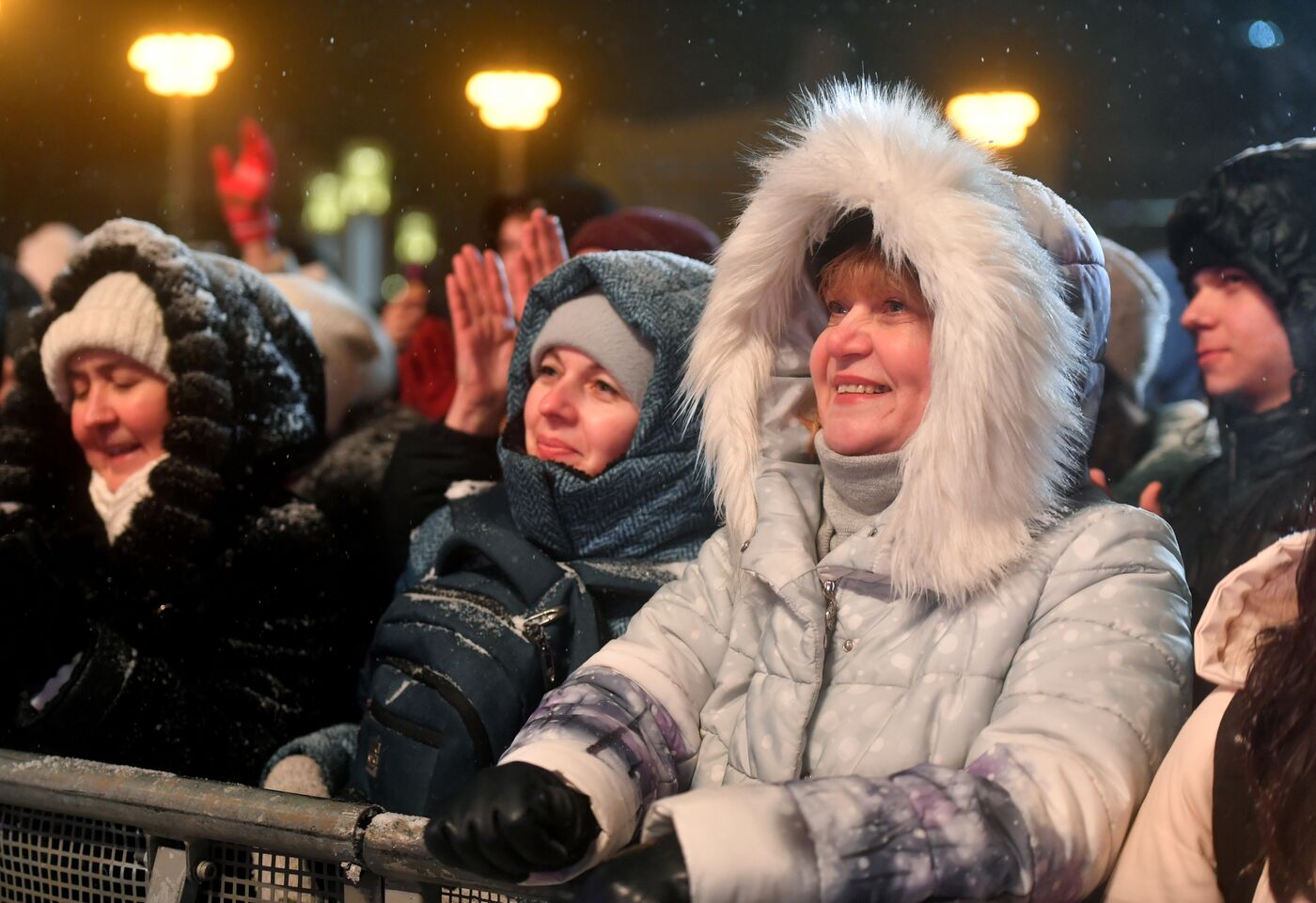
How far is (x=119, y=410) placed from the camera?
2.71 metres

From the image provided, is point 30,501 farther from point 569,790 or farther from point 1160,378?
point 1160,378

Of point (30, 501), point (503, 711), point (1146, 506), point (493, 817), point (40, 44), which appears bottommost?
point (493, 817)

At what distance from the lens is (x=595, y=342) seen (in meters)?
2.33

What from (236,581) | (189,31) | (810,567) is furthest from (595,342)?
(189,31)

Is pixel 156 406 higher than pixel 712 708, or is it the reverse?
pixel 156 406

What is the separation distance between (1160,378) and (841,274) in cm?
125

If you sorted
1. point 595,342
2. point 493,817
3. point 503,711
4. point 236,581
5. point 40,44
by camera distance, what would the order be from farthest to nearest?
point 40,44 → point 236,581 → point 595,342 → point 503,711 → point 493,817

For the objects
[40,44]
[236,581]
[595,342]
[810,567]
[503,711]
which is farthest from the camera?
[40,44]

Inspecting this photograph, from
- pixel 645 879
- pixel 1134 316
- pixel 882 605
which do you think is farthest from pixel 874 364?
pixel 1134 316

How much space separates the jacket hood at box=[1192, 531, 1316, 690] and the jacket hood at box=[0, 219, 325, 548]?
1909mm

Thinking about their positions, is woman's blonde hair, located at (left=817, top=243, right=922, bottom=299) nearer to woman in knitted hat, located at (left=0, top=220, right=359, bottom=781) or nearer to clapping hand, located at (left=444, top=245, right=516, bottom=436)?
clapping hand, located at (left=444, top=245, right=516, bottom=436)

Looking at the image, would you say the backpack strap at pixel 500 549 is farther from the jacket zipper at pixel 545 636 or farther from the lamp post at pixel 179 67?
the lamp post at pixel 179 67

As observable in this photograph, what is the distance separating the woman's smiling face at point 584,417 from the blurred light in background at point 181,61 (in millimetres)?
1791

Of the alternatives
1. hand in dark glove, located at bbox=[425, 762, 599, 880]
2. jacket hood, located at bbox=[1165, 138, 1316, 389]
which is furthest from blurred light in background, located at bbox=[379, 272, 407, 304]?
hand in dark glove, located at bbox=[425, 762, 599, 880]
